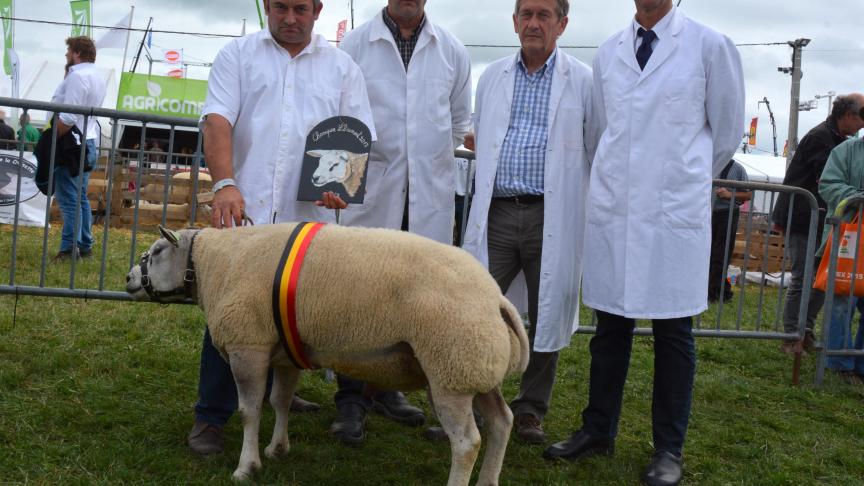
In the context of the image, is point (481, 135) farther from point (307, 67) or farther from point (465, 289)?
point (465, 289)

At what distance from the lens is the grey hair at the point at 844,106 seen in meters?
6.88

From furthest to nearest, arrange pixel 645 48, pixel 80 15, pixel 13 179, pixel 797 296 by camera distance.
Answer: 1. pixel 80 15
2. pixel 797 296
3. pixel 13 179
4. pixel 645 48

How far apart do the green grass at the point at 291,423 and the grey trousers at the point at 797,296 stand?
49 centimetres

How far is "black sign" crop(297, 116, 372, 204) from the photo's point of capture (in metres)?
3.35

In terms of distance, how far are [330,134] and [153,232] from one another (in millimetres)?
7742

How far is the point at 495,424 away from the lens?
3105 millimetres

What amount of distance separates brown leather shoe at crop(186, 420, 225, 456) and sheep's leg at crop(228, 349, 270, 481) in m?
0.28

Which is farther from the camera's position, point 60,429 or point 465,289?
point 60,429

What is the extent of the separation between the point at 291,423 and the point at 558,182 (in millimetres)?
1881

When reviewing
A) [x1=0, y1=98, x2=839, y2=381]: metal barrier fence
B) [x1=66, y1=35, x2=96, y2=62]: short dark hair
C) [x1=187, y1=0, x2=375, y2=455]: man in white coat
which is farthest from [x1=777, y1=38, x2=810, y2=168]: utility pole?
[x1=187, y1=0, x2=375, y2=455]: man in white coat

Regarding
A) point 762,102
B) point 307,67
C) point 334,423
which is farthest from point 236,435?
point 762,102

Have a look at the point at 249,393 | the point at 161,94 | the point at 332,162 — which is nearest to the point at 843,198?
the point at 332,162

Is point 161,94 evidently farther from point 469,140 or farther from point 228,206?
point 228,206

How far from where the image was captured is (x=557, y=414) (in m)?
4.63
